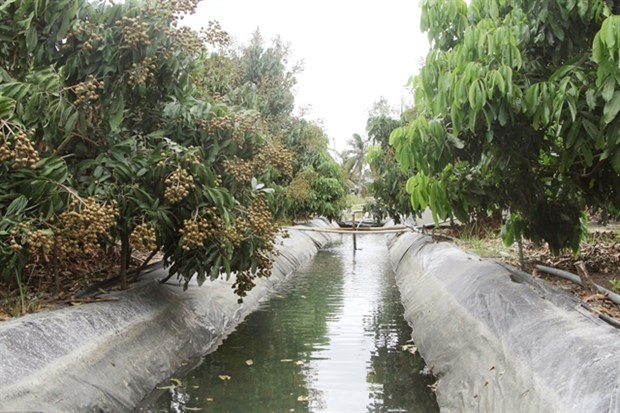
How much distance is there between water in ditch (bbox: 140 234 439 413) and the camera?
4.40m

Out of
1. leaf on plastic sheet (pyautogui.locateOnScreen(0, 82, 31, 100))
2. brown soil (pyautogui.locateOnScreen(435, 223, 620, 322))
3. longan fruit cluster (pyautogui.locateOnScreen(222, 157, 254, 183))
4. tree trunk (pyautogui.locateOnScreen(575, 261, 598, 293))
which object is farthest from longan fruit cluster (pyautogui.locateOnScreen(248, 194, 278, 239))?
tree trunk (pyautogui.locateOnScreen(575, 261, 598, 293))

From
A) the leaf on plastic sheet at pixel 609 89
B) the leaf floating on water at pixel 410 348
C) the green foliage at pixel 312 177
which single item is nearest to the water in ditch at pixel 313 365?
the leaf floating on water at pixel 410 348

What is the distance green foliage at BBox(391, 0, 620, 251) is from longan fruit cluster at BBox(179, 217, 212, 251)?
173cm

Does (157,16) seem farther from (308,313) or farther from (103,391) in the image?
(308,313)

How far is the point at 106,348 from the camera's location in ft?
13.8

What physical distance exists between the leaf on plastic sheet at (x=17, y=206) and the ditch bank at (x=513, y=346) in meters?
3.39

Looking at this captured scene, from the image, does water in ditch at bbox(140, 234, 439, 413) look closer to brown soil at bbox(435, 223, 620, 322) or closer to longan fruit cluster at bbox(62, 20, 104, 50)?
brown soil at bbox(435, 223, 620, 322)

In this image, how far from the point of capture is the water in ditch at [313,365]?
4398mm

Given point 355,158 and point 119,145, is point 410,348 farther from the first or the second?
point 355,158

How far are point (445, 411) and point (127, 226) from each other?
2919 millimetres

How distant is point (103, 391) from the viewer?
383 centimetres

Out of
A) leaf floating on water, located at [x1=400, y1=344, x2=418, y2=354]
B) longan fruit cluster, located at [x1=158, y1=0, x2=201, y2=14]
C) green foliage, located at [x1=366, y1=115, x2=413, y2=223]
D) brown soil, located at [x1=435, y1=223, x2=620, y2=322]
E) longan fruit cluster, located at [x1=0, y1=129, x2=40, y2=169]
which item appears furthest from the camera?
green foliage, located at [x1=366, y1=115, x2=413, y2=223]

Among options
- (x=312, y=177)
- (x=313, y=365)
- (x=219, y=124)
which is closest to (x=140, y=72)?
(x=219, y=124)

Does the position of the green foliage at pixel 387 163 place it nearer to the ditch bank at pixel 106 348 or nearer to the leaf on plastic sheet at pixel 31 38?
the ditch bank at pixel 106 348
